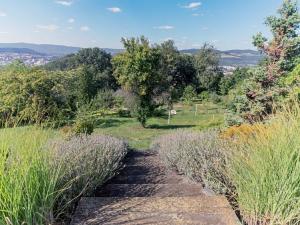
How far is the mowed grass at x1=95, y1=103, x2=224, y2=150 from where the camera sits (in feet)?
37.0

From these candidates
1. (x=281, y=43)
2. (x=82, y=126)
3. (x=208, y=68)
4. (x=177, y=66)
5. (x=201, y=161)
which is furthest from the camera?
(x=208, y=68)

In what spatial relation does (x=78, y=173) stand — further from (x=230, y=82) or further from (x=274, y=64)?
(x=230, y=82)

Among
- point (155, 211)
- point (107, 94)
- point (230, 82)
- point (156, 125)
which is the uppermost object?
point (155, 211)

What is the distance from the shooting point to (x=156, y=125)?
1584 centimetres

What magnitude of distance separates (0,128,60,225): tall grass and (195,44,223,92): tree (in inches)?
1128

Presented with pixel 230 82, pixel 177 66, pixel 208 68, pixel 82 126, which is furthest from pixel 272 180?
pixel 208 68

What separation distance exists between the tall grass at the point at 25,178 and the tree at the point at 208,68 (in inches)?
1128

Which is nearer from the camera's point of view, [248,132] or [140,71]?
[248,132]

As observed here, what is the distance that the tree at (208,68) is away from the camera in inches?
1196

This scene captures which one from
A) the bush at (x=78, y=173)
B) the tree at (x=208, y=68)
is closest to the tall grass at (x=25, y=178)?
the bush at (x=78, y=173)

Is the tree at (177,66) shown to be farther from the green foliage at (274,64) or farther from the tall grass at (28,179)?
the tall grass at (28,179)

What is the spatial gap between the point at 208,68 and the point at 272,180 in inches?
1200

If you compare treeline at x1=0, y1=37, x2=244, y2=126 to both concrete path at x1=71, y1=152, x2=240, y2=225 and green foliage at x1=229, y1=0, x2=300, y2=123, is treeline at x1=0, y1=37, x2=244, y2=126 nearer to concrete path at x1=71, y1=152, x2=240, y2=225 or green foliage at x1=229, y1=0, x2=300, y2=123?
concrete path at x1=71, y1=152, x2=240, y2=225

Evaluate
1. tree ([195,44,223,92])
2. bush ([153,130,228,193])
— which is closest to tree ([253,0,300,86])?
bush ([153,130,228,193])
